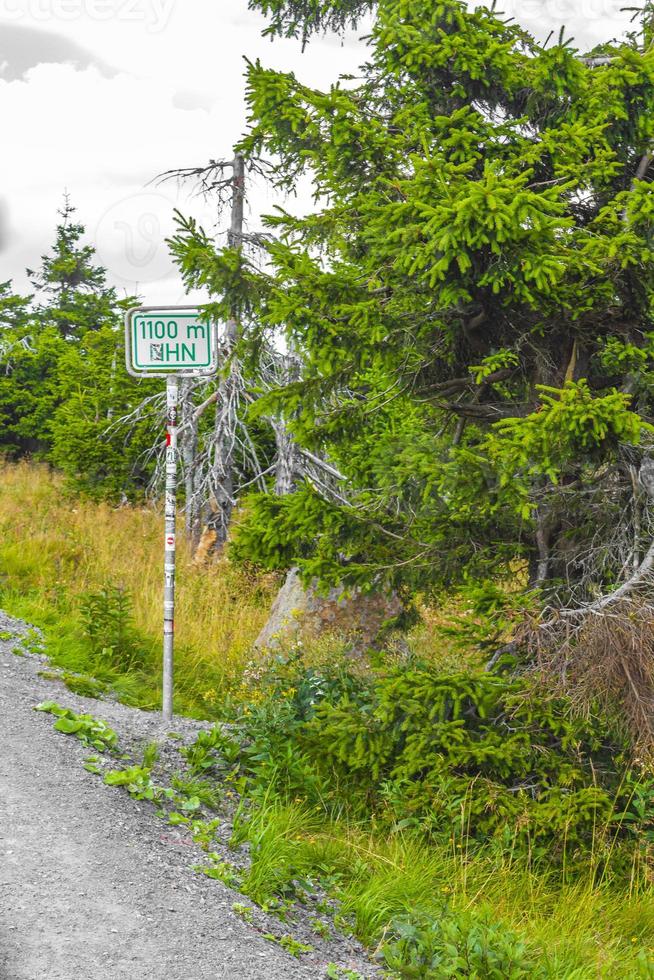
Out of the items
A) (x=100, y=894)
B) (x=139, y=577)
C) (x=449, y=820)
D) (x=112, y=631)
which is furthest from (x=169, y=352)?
(x=139, y=577)

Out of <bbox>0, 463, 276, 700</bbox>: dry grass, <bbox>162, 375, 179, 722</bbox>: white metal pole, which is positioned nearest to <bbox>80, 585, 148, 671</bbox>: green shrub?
<bbox>0, 463, 276, 700</bbox>: dry grass

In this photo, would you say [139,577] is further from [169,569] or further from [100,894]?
[100,894]

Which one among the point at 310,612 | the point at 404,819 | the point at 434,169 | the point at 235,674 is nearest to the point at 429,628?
the point at 310,612

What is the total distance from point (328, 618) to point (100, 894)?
493 centimetres

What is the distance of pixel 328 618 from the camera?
8695mm

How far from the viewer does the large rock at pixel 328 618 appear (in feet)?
27.9

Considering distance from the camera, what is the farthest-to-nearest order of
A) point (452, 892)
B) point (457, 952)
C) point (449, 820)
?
point (449, 820), point (452, 892), point (457, 952)

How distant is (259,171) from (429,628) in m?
6.75

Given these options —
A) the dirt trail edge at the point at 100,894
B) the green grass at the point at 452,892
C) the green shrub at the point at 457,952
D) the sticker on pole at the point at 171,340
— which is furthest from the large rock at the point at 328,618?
the green shrub at the point at 457,952

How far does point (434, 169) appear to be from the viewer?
4.29 metres

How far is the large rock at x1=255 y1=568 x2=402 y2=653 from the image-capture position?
27.9ft

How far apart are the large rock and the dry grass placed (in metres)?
0.41

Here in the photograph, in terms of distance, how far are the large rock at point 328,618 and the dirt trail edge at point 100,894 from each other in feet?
11.5

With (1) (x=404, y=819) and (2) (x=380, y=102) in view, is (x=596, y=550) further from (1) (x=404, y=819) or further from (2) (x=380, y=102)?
(2) (x=380, y=102)
